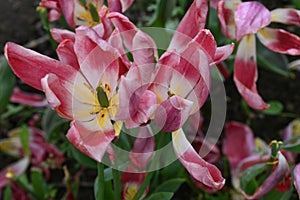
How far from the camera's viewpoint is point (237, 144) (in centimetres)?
126

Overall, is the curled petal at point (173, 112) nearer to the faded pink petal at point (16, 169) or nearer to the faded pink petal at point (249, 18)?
the faded pink petal at point (249, 18)

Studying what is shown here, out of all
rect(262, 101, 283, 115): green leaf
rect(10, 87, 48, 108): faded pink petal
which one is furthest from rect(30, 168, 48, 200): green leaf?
Answer: rect(262, 101, 283, 115): green leaf

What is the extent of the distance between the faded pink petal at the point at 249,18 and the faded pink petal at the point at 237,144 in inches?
14.4

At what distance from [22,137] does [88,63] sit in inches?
22.1

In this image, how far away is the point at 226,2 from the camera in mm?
975

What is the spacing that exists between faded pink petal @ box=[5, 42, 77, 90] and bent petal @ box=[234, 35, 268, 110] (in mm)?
314

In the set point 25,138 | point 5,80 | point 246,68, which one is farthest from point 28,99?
point 246,68

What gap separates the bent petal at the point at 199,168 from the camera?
27.4 inches

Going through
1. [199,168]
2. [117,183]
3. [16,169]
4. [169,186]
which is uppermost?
[199,168]

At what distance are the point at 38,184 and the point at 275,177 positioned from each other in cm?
47

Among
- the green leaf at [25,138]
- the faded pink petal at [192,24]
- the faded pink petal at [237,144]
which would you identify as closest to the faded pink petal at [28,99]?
the green leaf at [25,138]

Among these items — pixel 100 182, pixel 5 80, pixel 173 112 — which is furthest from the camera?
pixel 5 80

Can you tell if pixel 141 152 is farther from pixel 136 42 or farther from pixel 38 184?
pixel 38 184

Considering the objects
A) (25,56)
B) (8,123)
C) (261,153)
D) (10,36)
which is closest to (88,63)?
(25,56)
